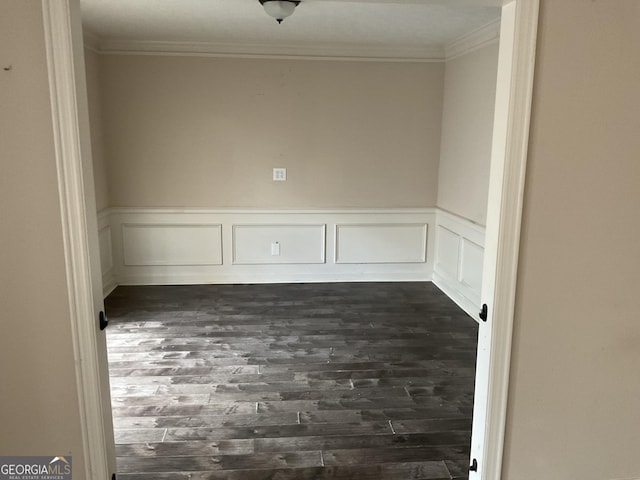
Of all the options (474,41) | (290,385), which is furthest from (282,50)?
(290,385)

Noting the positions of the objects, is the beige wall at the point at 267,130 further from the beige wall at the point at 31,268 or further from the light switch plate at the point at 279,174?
the beige wall at the point at 31,268

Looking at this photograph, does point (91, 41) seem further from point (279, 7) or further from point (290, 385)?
point (290, 385)

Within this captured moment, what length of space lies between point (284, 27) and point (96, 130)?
1980 mm

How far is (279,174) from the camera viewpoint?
4848 millimetres

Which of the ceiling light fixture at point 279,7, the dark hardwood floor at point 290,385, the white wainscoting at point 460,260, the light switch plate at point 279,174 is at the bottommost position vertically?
the dark hardwood floor at point 290,385

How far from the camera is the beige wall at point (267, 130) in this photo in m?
4.60

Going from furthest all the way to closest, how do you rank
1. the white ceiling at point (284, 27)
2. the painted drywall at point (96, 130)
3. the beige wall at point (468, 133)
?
the painted drywall at point (96, 130) < the beige wall at point (468, 133) < the white ceiling at point (284, 27)

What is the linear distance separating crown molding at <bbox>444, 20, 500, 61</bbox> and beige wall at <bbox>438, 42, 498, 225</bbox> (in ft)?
0.15

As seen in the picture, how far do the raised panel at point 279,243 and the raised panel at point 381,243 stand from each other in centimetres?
23

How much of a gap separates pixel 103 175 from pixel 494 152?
4.01 meters

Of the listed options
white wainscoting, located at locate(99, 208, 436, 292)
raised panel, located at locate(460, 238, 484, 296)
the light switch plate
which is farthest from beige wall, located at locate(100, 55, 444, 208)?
raised panel, located at locate(460, 238, 484, 296)

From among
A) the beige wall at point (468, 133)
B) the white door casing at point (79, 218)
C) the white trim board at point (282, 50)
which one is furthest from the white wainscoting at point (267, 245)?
the white door casing at point (79, 218)

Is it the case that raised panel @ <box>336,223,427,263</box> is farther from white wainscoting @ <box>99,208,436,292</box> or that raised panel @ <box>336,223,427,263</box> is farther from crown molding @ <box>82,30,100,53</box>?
crown molding @ <box>82,30,100,53</box>

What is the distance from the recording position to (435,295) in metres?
4.66
